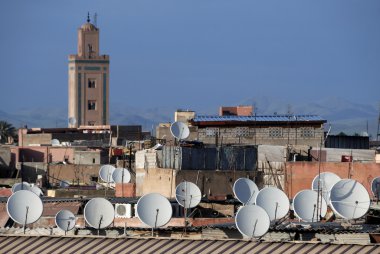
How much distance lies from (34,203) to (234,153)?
13.5 metres

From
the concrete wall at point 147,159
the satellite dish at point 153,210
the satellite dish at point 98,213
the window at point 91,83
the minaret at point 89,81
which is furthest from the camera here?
the window at point 91,83

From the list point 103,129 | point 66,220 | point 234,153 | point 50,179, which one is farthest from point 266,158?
point 103,129

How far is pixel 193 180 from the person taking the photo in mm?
38000

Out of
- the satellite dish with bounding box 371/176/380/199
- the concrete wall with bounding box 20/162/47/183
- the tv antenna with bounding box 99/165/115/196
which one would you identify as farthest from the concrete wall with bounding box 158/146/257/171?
the concrete wall with bounding box 20/162/47/183

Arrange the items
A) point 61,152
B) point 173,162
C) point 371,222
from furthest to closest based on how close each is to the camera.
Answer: point 61,152, point 173,162, point 371,222

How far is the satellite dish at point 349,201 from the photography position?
2695 cm

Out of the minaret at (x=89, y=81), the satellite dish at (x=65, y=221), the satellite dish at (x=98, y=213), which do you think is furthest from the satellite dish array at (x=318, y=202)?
the minaret at (x=89, y=81)

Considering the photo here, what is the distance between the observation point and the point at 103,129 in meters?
72.2

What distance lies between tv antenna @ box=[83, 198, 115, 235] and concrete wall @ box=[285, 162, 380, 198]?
11597 mm

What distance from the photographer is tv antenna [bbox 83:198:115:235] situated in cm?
2672

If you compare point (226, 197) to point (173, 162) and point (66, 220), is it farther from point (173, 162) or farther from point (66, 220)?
point (66, 220)

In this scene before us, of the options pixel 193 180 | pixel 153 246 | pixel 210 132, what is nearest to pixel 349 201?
pixel 153 246

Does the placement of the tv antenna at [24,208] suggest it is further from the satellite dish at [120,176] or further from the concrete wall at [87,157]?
the concrete wall at [87,157]

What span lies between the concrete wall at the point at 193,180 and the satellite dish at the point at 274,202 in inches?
389
